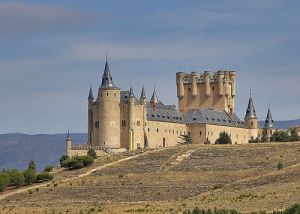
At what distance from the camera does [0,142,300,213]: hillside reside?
81688 mm

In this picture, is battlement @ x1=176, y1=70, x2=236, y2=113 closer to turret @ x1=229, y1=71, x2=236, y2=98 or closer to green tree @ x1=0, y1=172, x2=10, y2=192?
turret @ x1=229, y1=71, x2=236, y2=98

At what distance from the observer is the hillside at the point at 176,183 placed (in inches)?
3216

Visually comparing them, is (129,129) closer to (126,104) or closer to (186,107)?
(126,104)

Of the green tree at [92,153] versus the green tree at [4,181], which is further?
the green tree at [92,153]

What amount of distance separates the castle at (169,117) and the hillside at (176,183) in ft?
25.5

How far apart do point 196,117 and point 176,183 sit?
39.9 m

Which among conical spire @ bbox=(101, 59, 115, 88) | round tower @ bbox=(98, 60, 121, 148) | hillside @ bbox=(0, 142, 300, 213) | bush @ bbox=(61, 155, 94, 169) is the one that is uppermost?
conical spire @ bbox=(101, 59, 115, 88)

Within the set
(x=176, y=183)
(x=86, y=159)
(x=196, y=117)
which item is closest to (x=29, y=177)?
(x=86, y=159)

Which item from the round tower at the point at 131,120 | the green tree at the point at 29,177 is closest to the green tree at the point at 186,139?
the round tower at the point at 131,120

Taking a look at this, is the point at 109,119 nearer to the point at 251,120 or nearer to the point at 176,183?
the point at 251,120

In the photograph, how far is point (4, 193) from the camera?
99562mm

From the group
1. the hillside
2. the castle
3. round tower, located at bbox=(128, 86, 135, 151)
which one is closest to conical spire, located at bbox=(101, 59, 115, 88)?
the castle

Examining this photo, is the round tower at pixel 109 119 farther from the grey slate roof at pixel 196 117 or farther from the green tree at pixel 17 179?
the green tree at pixel 17 179

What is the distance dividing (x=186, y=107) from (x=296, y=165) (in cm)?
4553
